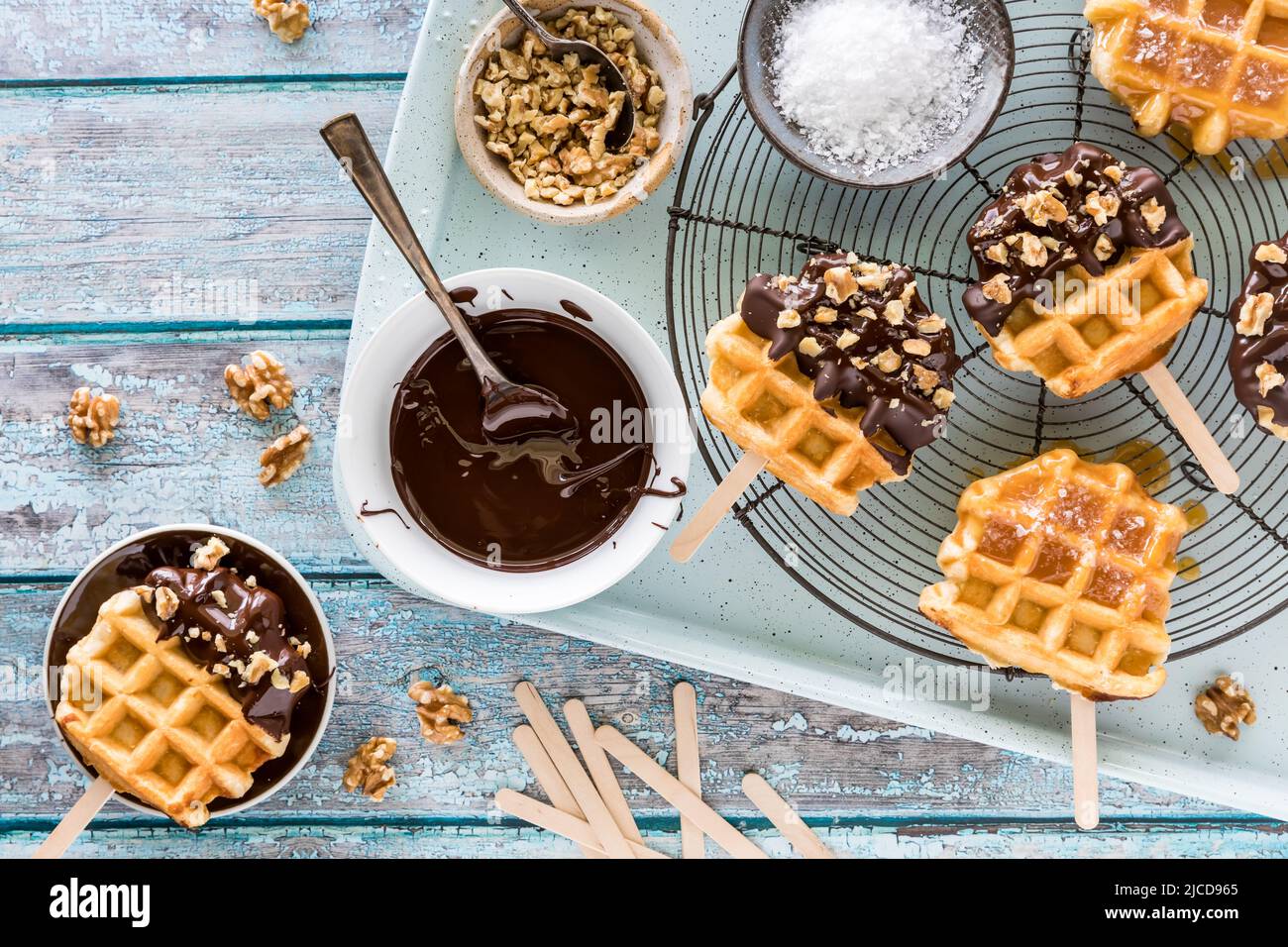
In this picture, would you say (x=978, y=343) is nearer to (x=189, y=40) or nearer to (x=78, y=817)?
(x=189, y=40)

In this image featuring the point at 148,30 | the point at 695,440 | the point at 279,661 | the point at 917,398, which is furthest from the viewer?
the point at 148,30

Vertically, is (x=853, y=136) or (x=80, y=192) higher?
(x=853, y=136)

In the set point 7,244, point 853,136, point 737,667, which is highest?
point 853,136

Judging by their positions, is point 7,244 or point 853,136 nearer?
point 853,136

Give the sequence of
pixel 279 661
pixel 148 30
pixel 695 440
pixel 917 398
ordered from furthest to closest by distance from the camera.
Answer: pixel 148 30
pixel 695 440
pixel 279 661
pixel 917 398

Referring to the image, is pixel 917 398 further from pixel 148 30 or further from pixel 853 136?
pixel 148 30

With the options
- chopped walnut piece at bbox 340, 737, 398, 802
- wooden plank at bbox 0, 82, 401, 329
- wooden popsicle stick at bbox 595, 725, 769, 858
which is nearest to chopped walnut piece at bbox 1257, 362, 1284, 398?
wooden popsicle stick at bbox 595, 725, 769, 858

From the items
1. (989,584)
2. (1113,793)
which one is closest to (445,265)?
(989,584)

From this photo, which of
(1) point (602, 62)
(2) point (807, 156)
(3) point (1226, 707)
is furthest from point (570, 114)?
(3) point (1226, 707)
